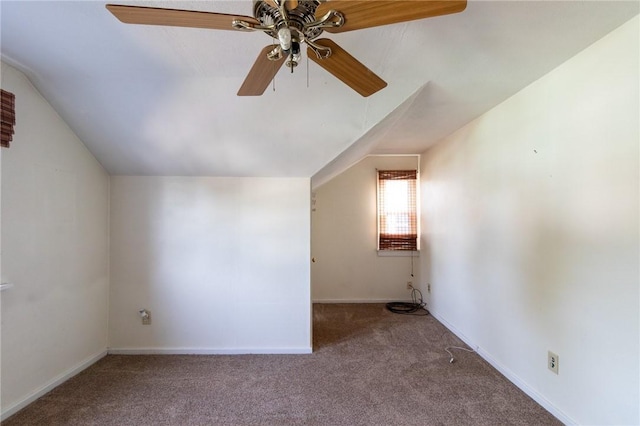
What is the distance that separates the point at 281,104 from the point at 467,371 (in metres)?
2.59

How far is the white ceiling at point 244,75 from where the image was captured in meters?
1.41

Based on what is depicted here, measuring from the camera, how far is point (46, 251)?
202cm

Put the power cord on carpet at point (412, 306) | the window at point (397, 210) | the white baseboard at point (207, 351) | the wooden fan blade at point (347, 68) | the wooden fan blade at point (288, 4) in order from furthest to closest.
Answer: the window at point (397, 210)
the power cord on carpet at point (412, 306)
the white baseboard at point (207, 351)
the wooden fan blade at point (347, 68)
the wooden fan blade at point (288, 4)

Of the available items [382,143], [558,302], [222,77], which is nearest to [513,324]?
[558,302]

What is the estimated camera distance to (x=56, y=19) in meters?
1.42

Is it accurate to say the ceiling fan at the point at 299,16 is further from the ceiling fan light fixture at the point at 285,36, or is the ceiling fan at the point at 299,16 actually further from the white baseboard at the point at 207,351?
the white baseboard at the point at 207,351

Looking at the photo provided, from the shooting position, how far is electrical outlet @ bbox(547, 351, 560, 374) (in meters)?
1.77

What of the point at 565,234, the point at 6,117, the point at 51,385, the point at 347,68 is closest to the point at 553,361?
the point at 565,234

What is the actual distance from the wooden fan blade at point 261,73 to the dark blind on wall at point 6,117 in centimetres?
156

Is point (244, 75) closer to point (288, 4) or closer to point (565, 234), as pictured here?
point (288, 4)

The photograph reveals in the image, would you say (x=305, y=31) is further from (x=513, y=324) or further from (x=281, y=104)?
(x=513, y=324)

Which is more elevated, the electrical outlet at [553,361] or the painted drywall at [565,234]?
the painted drywall at [565,234]

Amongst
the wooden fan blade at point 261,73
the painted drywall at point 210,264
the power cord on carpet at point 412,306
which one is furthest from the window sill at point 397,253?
the wooden fan blade at point 261,73

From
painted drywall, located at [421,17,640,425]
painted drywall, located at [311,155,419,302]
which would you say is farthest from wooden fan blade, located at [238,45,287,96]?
painted drywall, located at [311,155,419,302]
